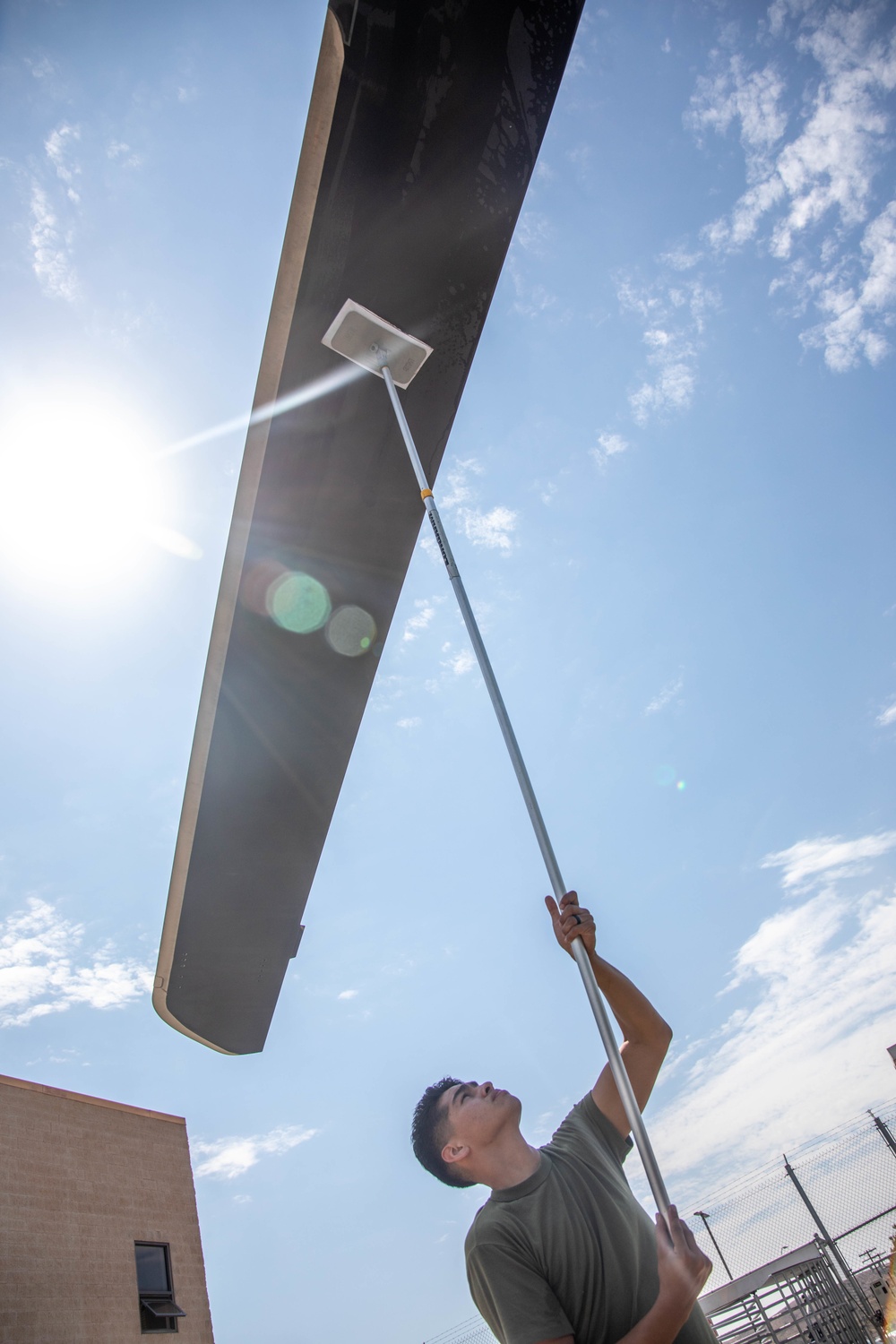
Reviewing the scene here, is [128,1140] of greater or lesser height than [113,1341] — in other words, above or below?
above

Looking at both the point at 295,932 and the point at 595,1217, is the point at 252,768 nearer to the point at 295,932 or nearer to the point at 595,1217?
the point at 295,932

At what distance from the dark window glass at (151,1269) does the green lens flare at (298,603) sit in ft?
25.7

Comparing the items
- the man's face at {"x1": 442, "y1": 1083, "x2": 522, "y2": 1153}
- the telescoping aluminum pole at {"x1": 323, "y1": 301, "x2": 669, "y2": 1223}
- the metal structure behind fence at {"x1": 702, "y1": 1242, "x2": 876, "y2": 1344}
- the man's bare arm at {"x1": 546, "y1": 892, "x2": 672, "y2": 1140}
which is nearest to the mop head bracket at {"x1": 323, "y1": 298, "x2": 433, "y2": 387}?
the telescoping aluminum pole at {"x1": 323, "y1": 301, "x2": 669, "y2": 1223}

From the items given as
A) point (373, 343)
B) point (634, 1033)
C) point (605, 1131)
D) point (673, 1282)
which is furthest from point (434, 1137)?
point (373, 343)

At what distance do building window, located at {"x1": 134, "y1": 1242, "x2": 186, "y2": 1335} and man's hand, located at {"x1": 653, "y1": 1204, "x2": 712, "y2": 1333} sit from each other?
8155 millimetres

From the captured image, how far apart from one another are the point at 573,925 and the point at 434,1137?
2.96 ft

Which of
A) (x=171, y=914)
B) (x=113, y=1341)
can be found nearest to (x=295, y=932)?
(x=171, y=914)

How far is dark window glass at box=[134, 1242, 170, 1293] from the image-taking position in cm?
686

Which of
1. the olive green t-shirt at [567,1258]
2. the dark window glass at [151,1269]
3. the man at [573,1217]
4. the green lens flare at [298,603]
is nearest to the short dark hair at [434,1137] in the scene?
the man at [573,1217]

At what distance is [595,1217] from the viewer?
4.88 feet

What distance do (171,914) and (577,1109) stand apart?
2108 millimetres

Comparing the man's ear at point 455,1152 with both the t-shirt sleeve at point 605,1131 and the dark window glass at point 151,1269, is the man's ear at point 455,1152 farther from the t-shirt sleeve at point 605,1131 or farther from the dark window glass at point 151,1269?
the dark window glass at point 151,1269

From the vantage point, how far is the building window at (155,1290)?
6.66m

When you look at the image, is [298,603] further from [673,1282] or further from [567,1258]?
[673,1282]
